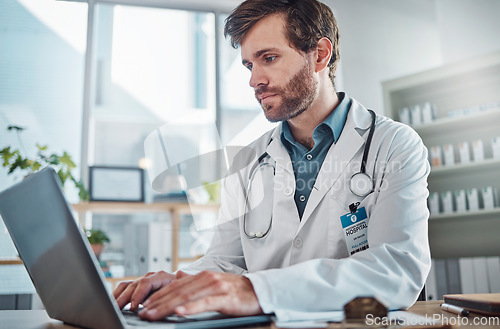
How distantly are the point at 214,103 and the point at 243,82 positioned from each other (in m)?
0.36

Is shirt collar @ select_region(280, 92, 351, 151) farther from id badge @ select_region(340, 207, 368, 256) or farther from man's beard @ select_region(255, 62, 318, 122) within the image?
id badge @ select_region(340, 207, 368, 256)

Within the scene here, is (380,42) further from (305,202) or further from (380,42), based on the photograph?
(305,202)

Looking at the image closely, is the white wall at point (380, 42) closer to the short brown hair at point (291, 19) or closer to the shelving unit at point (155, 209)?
the shelving unit at point (155, 209)

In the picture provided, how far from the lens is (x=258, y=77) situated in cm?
138

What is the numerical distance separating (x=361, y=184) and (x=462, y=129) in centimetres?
256

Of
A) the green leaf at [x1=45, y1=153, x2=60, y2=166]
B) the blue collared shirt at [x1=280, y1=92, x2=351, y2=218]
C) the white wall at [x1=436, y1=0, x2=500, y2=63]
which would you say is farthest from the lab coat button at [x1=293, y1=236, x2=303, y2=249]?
the white wall at [x1=436, y1=0, x2=500, y2=63]

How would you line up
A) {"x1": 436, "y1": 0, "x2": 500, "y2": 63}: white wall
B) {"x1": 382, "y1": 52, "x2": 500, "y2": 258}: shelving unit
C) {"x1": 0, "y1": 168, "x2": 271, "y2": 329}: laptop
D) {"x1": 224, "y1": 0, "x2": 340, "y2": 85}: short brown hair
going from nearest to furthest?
1. {"x1": 0, "y1": 168, "x2": 271, "y2": 329}: laptop
2. {"x1": 224, "y1": 0, "x2": 340, "y2": 85}: short brown hair
3. {"x1": 382, "y1": 52, "x2": 500, "y2": 258}: shelving unit
4. {"x1": 436, "y1": 0, "x2": 500, "y2": 63}: white wall

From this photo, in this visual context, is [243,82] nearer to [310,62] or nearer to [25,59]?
[25,59]

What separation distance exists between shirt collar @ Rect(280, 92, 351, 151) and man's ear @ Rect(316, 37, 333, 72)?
0.15 metres

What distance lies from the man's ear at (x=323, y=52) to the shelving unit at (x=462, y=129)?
1.99m

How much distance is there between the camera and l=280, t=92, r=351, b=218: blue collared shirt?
1.29m

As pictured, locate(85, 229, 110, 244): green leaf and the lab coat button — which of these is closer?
the lab coat button

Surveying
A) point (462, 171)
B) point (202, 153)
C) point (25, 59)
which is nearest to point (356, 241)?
point (462, 171)

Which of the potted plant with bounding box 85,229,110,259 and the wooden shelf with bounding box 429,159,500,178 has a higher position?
the wooden shelf with bounding box 429,159,500,178
